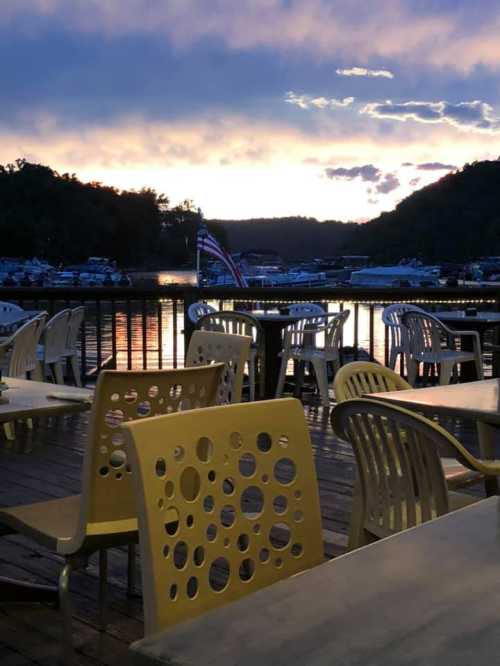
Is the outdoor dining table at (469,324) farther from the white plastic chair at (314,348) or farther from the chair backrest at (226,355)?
the chair backrest at (226,355)

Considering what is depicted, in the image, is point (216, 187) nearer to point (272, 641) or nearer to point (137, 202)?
point (137, 202)

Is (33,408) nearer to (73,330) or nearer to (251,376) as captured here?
(73,330)

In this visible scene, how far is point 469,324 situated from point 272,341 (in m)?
1.71

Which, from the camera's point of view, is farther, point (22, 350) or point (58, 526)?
point (22, 350)

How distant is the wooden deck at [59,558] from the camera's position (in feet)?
8.48

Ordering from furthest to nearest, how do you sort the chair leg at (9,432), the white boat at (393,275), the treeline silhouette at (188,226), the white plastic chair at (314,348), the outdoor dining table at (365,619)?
the white boat at (393,275) → the treeline silhouette at (188,226) → the white plastic chair at (314,348) → the chair leg at (9,432) → the outdoor dining table at (365,619)

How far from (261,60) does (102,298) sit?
27.6ft

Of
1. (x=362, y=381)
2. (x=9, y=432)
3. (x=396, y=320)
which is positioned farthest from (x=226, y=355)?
(x=396, y=320)

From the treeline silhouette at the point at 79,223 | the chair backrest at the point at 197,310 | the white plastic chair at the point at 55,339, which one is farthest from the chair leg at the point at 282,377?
the treeline silhouette at the point at 79,223

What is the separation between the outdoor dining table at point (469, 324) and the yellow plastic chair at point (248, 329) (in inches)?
62.9

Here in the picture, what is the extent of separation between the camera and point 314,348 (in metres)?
7.45

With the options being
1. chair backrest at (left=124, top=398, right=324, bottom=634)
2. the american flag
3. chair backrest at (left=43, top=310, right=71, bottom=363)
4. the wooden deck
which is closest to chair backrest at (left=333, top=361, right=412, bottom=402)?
the wooden deck

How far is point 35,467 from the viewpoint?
482cm

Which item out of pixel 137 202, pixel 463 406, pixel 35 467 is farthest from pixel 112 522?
pixel 137 202
